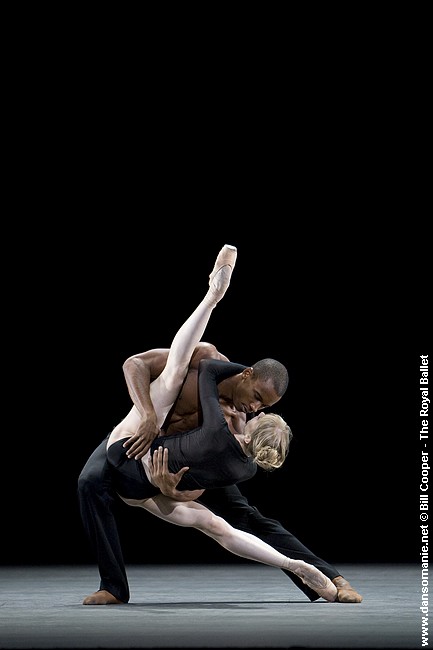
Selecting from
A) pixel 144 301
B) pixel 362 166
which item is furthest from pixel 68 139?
pixel 362 166

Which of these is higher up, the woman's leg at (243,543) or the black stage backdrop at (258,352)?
the black stage backdrop at (258,352)

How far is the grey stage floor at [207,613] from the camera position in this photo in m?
2.81

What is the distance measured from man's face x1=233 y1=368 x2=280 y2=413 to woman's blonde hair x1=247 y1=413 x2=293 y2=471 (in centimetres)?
9

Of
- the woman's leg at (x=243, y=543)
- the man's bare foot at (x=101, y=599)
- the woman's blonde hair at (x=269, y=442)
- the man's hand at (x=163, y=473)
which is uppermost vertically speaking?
the woman's blonde hair at (x=269, y=442)

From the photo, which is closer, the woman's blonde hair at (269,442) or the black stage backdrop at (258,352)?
the woman's blonde hair at (269,442)

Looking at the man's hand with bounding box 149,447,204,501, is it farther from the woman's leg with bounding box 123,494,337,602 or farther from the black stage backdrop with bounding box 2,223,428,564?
the black stage backdrop with bounding box 2,223,428,564

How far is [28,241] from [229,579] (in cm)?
235

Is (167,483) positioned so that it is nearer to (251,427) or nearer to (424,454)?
(251,427)

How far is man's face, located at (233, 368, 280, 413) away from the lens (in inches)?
143

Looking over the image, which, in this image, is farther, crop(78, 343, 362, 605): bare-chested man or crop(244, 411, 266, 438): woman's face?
crop(78, 343, 362, 605): bare-chested man

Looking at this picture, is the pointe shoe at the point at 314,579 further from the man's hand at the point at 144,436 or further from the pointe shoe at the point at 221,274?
the pointe shoe at the point at 221,274

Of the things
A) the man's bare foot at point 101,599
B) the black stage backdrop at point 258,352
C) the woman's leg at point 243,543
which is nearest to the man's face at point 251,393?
the woman's leg at point 243,543

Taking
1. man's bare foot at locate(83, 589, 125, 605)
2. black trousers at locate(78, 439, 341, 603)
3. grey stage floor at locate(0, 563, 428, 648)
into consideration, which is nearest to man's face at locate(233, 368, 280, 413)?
black trousers at locate(78, 439, 341, 603)

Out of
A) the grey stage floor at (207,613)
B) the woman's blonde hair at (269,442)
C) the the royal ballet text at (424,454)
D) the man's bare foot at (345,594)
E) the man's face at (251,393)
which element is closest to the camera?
the grey stage floor at (207,613)
